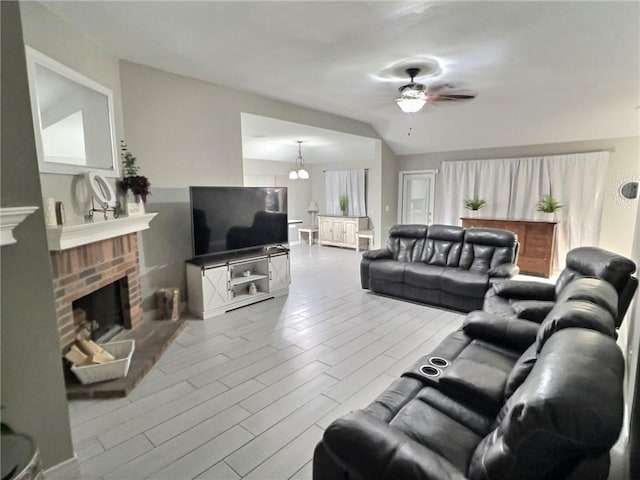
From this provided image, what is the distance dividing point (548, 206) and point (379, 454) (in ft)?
21.1

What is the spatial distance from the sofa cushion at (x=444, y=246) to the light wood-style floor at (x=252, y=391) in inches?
34.0

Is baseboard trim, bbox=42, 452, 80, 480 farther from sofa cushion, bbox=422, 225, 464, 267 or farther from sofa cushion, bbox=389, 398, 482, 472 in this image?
sofa cushion, bbox=422, 225, 464, 267

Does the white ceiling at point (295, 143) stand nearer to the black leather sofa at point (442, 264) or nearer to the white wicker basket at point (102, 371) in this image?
the black leather sofa at point (442, 264)

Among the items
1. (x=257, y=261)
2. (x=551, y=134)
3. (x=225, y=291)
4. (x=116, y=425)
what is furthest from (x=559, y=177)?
(x=116, y=425)

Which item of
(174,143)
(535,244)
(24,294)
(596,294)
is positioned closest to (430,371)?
(596,294)

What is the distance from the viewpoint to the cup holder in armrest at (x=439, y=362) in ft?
6.86

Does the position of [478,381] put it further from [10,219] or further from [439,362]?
[10,219]

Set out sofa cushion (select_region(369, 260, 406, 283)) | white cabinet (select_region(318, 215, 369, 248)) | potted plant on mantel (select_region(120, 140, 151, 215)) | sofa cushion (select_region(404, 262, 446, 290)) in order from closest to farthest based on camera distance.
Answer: potted plant on mantel (select_region(120, 140, 151, 215))
sofa cushion (select_region(404, 262, 446, 290))
sofa cushion (select_region(369, 260, 406, 283))
white cabinet (select_region(318, 215, 369, 248))

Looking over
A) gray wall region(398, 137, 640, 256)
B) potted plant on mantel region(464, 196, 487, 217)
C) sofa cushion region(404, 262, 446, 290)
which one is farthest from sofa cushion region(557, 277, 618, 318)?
potted plant on mantel region(464, 196, 487, 217)

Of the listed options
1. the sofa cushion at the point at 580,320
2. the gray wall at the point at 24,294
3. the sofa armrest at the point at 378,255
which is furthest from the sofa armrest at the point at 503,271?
the gray wall at the point at 24,294

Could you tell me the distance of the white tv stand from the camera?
156 inches

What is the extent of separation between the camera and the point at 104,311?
3400 mm

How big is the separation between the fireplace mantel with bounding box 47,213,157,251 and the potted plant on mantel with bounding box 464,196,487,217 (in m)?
5.99

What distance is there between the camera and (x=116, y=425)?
7.18 feet
